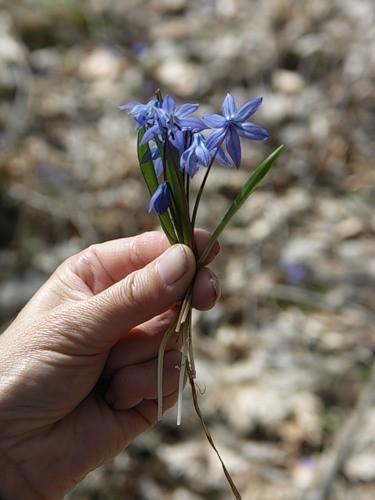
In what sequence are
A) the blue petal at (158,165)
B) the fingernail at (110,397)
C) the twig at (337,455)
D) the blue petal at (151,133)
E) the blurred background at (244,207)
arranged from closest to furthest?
the blue petal at (151,133) → the blue petal at (158,165) → the fingernail at (110,397) → the twig at (337,455) → the blurred background at (244,207)

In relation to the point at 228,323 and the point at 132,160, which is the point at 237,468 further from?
the point at 132,160

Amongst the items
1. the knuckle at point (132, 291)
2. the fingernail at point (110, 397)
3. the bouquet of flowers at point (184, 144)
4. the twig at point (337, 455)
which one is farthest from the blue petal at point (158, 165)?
the twig at point (337, 455)

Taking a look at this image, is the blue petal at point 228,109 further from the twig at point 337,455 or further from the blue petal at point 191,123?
the twig at point 337,455

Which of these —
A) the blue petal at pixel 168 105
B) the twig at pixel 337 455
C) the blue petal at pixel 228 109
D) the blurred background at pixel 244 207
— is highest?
the blue petal at pixel 168 105

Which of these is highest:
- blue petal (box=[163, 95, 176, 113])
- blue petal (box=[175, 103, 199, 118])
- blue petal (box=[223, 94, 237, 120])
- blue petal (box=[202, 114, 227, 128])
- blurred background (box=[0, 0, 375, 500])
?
blue petal (box=[163, 95, 176, 113])

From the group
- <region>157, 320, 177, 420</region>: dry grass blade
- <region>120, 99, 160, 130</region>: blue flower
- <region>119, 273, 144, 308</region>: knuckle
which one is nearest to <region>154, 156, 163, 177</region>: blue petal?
<region>120, 99, 160, 130</region>: blue flower

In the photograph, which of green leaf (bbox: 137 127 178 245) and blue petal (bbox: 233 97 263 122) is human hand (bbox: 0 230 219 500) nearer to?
green leaf (bbox: 137 127 178 245)

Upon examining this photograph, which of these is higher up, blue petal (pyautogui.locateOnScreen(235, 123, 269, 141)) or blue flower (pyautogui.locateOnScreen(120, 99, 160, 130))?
blue flower (pyautogui.locateOnScreen(120, 99, 160, 130))
